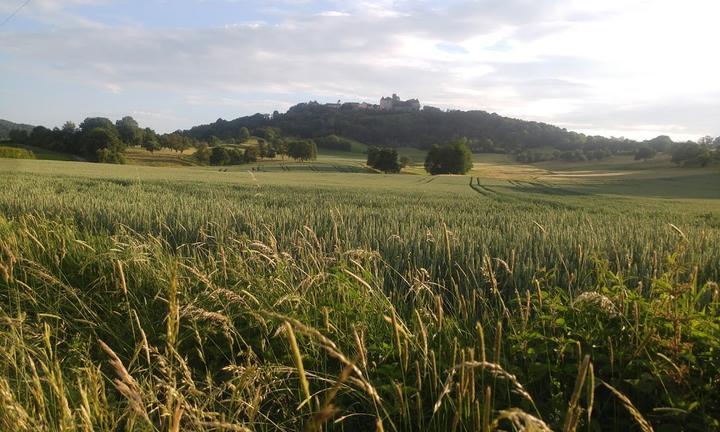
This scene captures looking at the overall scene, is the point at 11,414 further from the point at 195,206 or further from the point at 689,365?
the point at 195,206

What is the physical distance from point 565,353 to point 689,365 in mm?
584

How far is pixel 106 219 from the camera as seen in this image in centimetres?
749

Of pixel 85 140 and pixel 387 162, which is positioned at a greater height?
pixel 85 140

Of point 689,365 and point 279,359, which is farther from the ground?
point 689,365

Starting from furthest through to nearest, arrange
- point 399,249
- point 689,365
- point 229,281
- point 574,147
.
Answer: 1. point 574,147
2. point 399,249
3. point 229,281
4. point 689,365

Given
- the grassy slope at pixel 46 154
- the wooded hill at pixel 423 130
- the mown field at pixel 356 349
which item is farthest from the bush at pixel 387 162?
the mown field at pixel 356 349

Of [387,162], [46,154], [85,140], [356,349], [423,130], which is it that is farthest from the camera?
[423,130]

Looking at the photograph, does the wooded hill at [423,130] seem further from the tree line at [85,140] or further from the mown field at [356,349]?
the mown field at [356,349]

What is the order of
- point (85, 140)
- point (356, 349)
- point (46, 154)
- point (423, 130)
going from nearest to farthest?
point (356, 349)
point (46, 154)
point (85, 140)
point (423, 130)

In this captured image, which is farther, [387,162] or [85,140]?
[387,162]

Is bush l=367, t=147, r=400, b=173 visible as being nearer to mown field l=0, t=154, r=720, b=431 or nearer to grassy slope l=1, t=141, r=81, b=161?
grassy slope l=1, t=141, r=81, b=161

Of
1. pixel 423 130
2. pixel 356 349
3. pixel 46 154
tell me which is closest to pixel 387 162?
pixel 46 154

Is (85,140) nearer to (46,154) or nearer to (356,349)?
(46,154)

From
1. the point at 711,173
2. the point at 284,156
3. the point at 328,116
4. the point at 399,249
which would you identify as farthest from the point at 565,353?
the point at 328,116
